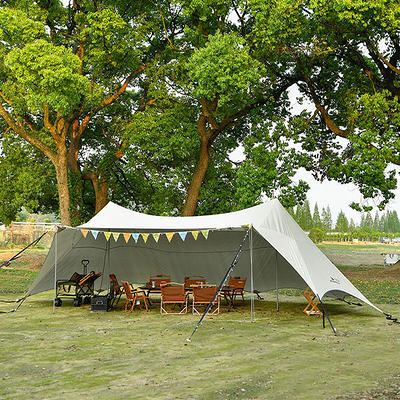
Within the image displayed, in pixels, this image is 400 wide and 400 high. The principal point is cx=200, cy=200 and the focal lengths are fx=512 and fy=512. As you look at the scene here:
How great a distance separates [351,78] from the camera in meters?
19.6

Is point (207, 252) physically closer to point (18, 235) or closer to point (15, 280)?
point (15, 280)

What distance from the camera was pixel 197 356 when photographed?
6.55 metres

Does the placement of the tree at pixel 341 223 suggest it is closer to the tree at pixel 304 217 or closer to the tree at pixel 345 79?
the tree at pixel 304 217

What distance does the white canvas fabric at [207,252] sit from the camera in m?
9.51

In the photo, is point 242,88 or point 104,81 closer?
point 242,88

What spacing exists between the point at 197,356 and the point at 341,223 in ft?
328

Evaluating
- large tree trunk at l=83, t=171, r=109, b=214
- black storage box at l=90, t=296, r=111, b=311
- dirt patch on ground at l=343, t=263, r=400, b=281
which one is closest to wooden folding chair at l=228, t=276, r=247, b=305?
black storage box at l=90, t=296, r=111, b=311

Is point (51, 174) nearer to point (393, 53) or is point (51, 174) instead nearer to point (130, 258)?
point (130, 258)

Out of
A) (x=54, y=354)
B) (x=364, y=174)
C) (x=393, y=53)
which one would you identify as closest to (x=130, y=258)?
(x=54, y=354)

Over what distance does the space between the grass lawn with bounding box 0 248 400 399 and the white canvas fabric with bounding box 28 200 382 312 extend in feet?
3.47

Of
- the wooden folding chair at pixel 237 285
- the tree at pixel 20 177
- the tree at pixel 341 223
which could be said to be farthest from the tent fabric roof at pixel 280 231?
the tree at pixel 341 223

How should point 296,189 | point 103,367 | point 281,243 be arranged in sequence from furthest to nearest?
point 296,189 → point 281,243 → point 103,367

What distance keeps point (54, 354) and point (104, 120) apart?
59.6 feet

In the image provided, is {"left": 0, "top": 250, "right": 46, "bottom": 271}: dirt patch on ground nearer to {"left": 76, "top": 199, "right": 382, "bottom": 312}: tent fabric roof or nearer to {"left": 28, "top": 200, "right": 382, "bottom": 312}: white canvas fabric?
{"left": 28, "top": 200, "right": 382, "bottom": 312}: white canvas fabric
